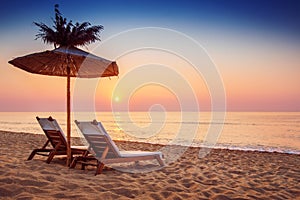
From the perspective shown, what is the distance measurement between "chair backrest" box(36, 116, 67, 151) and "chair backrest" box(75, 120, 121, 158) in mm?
649

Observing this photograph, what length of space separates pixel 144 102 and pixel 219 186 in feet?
128

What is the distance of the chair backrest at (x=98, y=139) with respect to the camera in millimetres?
5500

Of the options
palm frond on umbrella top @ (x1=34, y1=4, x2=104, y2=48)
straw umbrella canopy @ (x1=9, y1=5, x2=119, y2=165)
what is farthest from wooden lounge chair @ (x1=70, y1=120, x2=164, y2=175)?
palm frond on umbrella top @ (x1=34, y1=4, x2=104, y2=48)

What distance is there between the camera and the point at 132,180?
4.93 meters

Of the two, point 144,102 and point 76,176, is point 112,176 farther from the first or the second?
point 144,102

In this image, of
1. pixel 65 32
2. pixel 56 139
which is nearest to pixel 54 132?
pixel 56 139

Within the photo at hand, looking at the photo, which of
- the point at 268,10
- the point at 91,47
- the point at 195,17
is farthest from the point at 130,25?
the point at 91,47

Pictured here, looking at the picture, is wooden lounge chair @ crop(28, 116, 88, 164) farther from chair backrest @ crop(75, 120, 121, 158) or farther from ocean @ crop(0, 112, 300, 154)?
ocean @ crop(0, 112, 300, 154)

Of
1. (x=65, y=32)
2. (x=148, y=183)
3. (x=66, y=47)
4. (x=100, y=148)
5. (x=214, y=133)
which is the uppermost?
(x=65, y=32)

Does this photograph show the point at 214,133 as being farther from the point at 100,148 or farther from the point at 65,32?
the point at 65,32

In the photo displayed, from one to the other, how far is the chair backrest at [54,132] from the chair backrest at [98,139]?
0.65m

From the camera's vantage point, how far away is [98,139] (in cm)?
565

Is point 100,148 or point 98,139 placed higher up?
point 98,139

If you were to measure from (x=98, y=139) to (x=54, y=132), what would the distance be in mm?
1198
